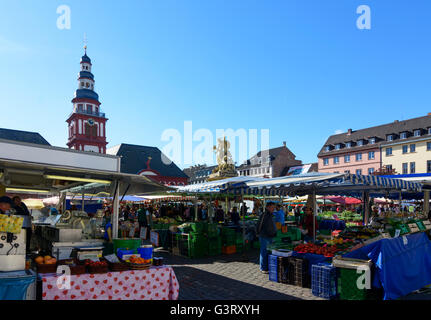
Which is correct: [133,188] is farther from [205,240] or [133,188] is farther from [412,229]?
[412,229]

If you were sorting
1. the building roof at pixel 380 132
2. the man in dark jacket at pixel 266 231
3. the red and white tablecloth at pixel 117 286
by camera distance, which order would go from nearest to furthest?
1. the red and white tablecloth at pixel 117 286
2. the man in dark jacket at pixel 266 231
3. the building roof at pixel 380 132

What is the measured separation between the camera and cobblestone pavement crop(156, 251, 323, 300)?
6355 mm

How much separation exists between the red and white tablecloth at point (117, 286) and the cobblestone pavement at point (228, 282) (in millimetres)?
1201

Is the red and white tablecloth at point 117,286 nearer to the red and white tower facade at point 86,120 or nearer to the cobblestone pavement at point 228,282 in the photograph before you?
the cobblestone pavement at point 228,282

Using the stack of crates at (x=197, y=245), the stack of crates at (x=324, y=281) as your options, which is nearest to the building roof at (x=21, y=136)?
the stack of crates at (x=197, y=245)

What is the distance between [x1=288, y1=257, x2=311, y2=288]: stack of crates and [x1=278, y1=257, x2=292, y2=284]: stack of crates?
0.11 meters

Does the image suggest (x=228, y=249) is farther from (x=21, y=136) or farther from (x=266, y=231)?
(x=21, y=136)

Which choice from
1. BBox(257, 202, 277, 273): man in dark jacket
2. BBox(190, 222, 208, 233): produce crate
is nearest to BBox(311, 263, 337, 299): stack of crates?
BBox(257, 202, 277, 273): man in dark jacket

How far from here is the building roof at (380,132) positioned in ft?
162

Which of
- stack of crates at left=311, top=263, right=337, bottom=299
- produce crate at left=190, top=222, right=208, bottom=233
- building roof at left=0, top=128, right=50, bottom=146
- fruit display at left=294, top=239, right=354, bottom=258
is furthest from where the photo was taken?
building roof at left=0, top=128, right=50, bottom=146

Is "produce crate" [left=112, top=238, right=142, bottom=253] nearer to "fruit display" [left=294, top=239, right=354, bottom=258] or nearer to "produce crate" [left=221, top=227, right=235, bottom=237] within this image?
"fruit display" [left=294, top=239, right=354, bottom=258]

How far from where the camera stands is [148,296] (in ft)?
16.5
